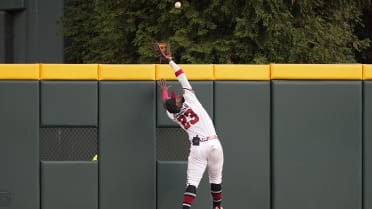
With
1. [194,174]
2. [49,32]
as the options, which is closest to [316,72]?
[194,174]

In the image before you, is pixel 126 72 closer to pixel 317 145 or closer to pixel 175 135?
pixel 175 135

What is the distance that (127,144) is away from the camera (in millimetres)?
9328

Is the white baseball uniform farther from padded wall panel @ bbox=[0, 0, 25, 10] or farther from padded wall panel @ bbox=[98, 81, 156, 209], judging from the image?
padded wall panel @ bbox=[0, 0, 25, 10]

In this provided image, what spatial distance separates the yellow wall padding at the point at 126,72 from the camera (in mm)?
9250

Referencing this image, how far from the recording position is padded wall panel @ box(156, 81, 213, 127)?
9281mm

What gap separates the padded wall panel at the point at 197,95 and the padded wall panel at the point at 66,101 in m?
0.82

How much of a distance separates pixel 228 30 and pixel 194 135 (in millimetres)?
4848

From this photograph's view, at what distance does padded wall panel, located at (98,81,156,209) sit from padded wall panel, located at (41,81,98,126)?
0.17m

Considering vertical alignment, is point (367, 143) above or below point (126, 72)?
below

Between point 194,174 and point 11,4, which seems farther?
point 11,4

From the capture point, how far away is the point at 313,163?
942 cm

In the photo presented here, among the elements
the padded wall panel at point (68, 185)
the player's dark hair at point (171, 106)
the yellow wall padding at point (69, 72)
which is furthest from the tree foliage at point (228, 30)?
the player's dark hair at point (171, 106)

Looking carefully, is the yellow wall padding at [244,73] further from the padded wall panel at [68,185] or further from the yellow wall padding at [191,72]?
the padded wall panel at [68,185]

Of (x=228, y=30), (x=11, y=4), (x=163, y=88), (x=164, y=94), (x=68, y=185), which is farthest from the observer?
(x=11, y=4)
